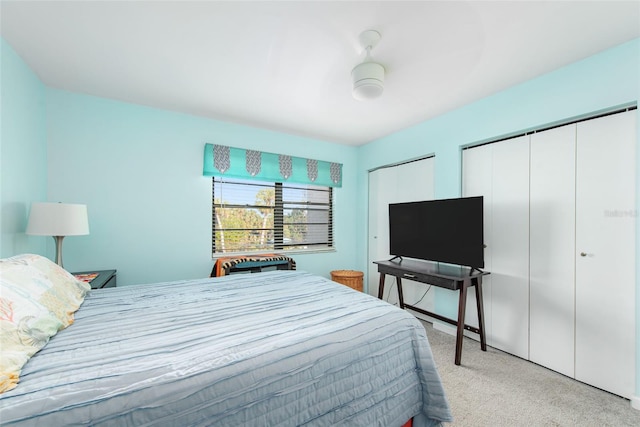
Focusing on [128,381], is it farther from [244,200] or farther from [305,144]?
[305,144]

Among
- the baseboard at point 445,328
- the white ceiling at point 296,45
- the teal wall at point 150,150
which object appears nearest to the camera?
the white ceiling at point 296,45

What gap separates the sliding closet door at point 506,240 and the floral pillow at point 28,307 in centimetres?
324

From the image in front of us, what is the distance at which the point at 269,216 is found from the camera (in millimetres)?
3812

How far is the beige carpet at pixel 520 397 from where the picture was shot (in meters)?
1.68

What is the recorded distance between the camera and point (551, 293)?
7.39 ft

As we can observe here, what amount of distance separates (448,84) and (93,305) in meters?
3.15

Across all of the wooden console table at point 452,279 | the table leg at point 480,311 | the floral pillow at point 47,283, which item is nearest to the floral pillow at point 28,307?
the floral pillow at point 47,283

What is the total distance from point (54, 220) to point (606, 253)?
4166mm

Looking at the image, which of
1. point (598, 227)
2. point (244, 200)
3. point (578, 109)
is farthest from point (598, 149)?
point (244, 200)

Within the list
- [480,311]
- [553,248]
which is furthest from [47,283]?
[553,248]

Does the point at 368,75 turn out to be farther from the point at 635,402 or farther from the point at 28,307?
the point at 635,402

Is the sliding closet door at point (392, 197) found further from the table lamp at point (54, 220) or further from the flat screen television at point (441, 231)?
the table lamp at point (54, 220)

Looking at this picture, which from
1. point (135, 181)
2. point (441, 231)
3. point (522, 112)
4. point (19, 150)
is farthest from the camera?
point (135, 181)

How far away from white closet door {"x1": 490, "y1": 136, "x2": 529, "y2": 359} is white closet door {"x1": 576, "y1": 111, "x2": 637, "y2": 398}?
1.21 ft
